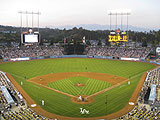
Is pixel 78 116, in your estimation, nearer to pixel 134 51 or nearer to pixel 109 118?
pixel 109 118

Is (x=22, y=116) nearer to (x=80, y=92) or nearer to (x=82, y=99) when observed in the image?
(x=82, y=99)

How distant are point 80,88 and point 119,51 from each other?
5574 cm

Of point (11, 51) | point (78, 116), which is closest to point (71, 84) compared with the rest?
point (78, 116)

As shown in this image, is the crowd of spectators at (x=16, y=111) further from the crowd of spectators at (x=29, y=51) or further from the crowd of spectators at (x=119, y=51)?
the crowd of spectators at (x=119, y=51)

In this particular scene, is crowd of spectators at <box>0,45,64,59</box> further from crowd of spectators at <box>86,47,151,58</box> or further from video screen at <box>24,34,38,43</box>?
crowd of spectators at <box>86,47,151,58</box>

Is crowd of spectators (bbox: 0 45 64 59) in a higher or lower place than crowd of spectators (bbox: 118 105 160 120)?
higher

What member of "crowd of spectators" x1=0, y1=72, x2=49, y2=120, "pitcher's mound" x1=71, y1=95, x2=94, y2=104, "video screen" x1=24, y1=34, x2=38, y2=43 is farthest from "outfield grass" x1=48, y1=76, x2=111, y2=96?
"video screen" x1=24, y1=34, x2=38, y2=43

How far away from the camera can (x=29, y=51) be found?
87.8 meters

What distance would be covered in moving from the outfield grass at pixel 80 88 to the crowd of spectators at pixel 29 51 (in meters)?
47.4

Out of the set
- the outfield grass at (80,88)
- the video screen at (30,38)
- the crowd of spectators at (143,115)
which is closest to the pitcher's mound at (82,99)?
the outfield grass at (80,88)

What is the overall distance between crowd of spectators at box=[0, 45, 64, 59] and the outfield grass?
47.4 meters

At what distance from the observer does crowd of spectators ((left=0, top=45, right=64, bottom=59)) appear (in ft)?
264

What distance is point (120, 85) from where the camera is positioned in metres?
38.4

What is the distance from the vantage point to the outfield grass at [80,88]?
111 feet
